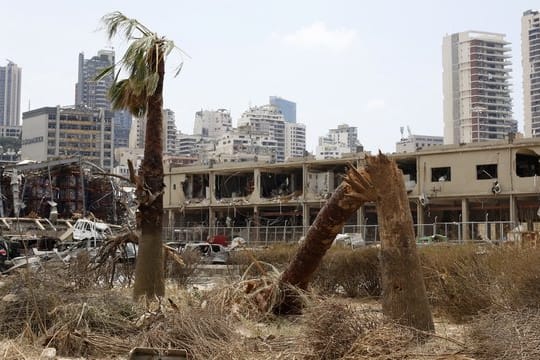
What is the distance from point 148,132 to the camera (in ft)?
52.6

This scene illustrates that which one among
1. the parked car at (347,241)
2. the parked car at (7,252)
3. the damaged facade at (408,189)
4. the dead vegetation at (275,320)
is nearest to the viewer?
the dead vegetation at (275,320)

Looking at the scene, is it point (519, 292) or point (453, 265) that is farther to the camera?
point (453, 265)

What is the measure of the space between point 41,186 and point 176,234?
881 inches

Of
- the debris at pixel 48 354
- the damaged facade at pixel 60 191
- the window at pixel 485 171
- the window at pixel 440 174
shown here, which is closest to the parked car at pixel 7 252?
the debris at pixel 48 354

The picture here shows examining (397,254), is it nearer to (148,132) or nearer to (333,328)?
(333,328)

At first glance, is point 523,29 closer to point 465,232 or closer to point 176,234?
point 176,234

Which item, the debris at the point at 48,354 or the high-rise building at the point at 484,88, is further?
the high-rise building at the point at 484,88

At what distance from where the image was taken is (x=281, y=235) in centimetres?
4556

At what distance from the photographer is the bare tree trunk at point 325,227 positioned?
35.9ft

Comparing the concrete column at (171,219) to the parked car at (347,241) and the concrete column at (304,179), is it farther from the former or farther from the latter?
the parked car at (347,241)

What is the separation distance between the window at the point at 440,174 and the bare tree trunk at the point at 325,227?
42.8m

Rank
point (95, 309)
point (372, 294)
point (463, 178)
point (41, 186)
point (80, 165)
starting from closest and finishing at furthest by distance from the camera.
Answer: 1. point (95, 309)
2. point (372, 294)
3. point (463, 178)
4. point (80, 165)
5. point (41, 186)

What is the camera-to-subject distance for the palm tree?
50.2 ft

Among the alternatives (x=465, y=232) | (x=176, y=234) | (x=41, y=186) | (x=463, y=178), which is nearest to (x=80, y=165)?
(x=41, y=186)
